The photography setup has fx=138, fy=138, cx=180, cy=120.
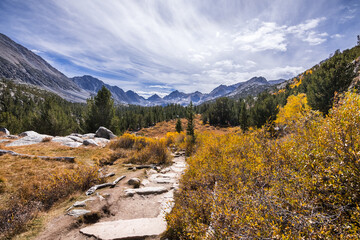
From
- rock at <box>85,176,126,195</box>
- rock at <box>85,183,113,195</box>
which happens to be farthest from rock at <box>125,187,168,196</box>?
rock at <box>85,183,113,195</box>

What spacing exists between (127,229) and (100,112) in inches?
1023

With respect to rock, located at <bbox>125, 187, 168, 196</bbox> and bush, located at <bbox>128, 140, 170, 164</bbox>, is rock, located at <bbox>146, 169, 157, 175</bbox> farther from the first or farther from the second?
rock, located at <bbox>125, 187, 168, 196</bbox>

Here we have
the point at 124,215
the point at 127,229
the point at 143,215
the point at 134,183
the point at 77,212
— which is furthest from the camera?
the point at 134,183

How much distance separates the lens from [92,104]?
84.9ft

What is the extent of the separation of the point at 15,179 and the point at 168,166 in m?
8.70

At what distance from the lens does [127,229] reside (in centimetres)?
473

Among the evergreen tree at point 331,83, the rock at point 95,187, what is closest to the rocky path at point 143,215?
the rock at point 95,187

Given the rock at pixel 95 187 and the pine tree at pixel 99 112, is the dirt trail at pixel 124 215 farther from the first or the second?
the pine tree at pixel 99 112

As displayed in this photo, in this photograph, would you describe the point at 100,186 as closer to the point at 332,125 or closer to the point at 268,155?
the point at 268,155

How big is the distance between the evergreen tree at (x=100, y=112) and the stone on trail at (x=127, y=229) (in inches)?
967

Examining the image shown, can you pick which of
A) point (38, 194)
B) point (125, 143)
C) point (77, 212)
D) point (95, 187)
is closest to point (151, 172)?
point (95, 187)

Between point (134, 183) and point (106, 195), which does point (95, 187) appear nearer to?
point (106, 195)

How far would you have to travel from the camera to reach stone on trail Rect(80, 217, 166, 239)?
4.44 metres

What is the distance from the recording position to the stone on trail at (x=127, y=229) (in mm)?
4441
